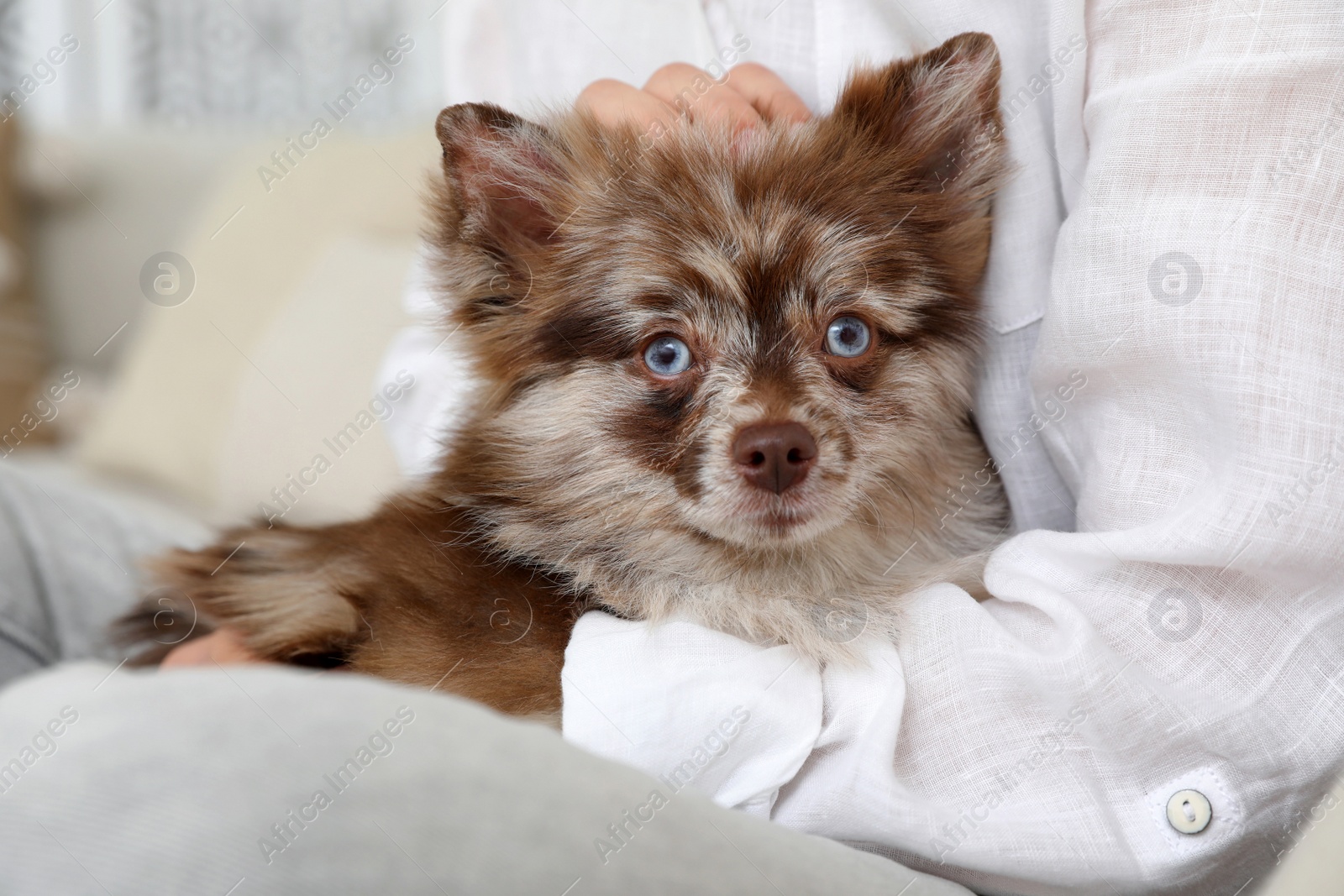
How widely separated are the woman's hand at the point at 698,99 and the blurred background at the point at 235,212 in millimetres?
126

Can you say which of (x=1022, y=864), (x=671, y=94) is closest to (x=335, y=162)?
(x=671, y=94)

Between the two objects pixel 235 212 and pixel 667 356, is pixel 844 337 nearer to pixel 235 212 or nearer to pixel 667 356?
pixel 667 356

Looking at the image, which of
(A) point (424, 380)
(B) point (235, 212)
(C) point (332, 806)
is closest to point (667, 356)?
(A) point (424, 380)

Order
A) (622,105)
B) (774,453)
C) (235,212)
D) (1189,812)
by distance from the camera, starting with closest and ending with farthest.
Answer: (1189,812), (774,453), (622,105), (235,212)

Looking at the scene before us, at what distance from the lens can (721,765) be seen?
118cm

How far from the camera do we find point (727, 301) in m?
1.38

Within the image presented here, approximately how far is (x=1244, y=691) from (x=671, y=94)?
4.26 feet

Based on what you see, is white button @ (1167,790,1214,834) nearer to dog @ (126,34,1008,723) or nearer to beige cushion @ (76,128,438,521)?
dog @ (126,34,1008,723)

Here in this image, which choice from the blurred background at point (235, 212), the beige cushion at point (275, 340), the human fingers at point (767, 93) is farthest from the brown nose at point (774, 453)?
the beige cushion at point (275, 340)

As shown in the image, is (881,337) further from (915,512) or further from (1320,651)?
(1320,651)

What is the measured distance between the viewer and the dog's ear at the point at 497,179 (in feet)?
4.66

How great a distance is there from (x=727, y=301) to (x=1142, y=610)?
0.71 m

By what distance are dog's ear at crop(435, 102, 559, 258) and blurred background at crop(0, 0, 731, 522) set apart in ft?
0.84

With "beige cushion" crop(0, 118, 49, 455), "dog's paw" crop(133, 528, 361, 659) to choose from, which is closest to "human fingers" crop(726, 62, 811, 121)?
"dog's paw" crop(133, 528, 361, 659)
